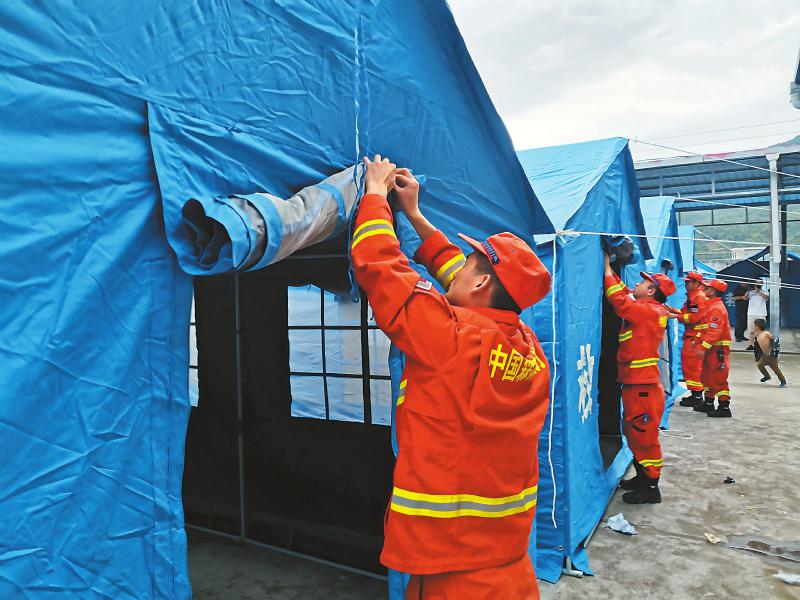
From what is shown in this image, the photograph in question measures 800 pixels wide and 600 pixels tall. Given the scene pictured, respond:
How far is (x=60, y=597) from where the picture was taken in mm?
1084

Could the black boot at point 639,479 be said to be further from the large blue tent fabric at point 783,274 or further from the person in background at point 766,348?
the large blue tent fabric at point 783,274

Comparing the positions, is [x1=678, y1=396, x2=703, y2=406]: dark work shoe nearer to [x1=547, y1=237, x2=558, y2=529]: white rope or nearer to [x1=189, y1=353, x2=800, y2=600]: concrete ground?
[x1=189, y1=353, x2=800, y2=600]: concrete ground

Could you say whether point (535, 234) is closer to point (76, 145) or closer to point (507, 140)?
point (507, 140)

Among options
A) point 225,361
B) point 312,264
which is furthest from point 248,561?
point 312,264

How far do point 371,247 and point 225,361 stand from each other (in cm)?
289

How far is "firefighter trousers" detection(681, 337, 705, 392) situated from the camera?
9211mm

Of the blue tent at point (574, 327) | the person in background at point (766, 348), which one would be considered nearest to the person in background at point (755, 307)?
the person in background at point (766, 348)

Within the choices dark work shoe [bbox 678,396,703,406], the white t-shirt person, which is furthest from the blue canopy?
the white t-shirt person

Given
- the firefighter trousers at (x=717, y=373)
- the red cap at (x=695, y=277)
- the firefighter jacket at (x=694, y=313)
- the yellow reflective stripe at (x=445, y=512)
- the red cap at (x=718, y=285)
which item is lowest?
the firefighter trousers at (x=717, y=373)

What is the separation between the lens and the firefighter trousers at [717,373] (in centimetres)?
866

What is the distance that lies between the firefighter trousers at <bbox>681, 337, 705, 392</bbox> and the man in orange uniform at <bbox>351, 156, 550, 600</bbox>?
8571 mm

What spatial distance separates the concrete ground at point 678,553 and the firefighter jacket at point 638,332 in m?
1.30

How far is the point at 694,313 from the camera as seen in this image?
898 centimetres

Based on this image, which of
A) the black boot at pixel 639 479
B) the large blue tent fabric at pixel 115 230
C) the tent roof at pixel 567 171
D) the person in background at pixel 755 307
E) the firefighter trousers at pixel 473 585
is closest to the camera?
the large blue tent fabric at pixel 115 230
